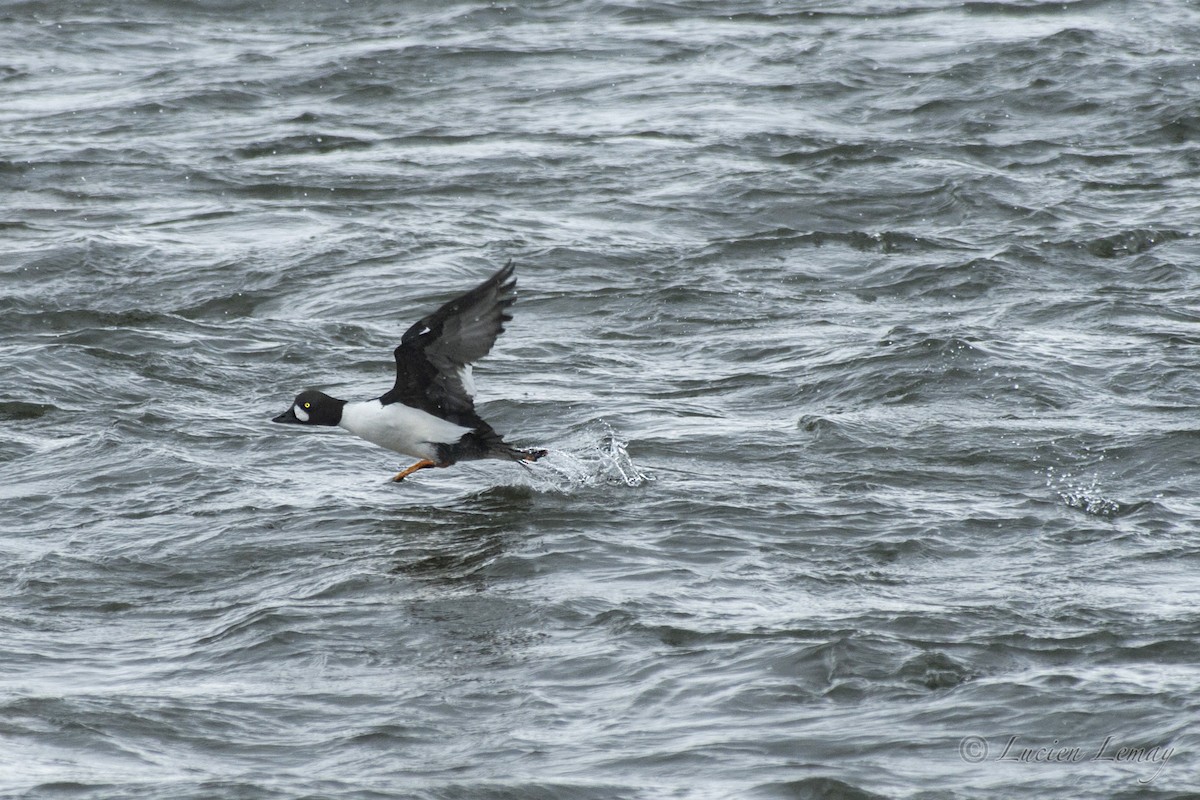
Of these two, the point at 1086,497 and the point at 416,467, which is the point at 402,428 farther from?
the point at 1086,497

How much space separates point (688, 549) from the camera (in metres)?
7.72

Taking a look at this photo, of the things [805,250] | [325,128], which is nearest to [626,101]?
[325,128]

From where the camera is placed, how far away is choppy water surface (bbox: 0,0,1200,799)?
6031mm

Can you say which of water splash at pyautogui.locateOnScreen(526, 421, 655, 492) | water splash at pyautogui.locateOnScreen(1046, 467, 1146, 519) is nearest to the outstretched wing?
water splash at pyautogui.locateOnScreen(526, 421, 655, 492)

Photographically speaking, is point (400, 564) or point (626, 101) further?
point (626, 101)

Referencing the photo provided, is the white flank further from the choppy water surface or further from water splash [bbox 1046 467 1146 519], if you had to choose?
water splash [bbox 1046 467 1146 519]

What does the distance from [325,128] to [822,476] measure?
8858 millimetres

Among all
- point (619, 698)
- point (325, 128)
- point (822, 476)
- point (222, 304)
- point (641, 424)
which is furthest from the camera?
point (325, 128)

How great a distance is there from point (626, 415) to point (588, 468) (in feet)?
2.93

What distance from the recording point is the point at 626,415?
31.8 feet

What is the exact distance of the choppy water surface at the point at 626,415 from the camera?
19.8 ft

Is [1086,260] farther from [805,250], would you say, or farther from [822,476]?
[822,476]

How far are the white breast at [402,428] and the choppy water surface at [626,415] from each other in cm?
27

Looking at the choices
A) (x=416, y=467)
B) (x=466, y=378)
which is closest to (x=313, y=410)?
(x=416, y=467)
